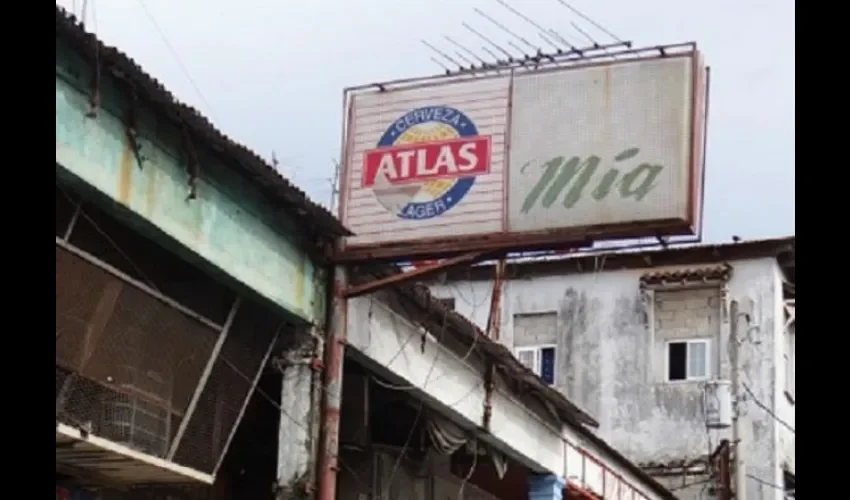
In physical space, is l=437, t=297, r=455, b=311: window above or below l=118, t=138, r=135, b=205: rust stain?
above

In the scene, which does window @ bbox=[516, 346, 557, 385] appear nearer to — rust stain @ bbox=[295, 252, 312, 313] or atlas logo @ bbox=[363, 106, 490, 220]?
atlas logo @ bbox=[363, 106, 490, 220]

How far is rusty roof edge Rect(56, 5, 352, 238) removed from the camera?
10.3 m

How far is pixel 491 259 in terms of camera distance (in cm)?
1361

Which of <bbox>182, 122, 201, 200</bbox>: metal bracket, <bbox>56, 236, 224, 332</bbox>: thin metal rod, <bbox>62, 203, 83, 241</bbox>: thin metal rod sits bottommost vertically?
<bbox>56, 236, 224, 332</bbox>: thin metal rod

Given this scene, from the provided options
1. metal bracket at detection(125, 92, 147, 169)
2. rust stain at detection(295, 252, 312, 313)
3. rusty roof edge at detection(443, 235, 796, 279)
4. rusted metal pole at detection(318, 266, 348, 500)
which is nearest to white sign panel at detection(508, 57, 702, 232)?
rusted metal pole at detection(318, 266, 348, 500)

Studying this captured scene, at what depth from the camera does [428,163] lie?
1378 centimetres

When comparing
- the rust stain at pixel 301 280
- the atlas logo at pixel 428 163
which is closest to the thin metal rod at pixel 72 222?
the rust stain at pixel 301 280

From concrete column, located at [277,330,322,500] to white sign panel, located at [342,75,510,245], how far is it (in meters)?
1.17

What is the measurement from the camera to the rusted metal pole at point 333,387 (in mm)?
13367

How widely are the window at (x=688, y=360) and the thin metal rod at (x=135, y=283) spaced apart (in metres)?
21.6

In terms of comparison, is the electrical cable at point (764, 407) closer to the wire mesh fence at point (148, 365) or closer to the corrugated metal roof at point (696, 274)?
the corrugated metal roof at point (696, 274)

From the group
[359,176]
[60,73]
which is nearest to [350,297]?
[359,176]

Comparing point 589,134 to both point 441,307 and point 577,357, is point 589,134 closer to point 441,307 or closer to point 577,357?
point 441,307
